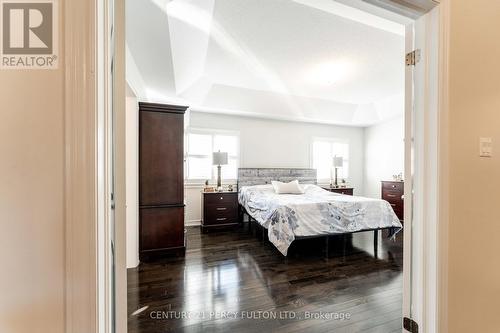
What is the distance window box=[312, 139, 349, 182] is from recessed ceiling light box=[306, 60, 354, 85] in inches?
85.3

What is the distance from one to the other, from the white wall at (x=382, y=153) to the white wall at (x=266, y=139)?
2.46 ft

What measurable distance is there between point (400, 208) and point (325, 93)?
118 inches

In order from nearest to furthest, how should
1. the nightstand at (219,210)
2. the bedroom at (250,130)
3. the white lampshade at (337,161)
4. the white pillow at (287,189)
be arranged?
the bedroom at (250,130) < the nightstand at (219,210) < the white pillow at (287,189) < the white lampshade at (337,161)

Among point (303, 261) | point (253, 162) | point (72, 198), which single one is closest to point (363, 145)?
point (253, 162)

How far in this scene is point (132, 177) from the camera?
2.71 m

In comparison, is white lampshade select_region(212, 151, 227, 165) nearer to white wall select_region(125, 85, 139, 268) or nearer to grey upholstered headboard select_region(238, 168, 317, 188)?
grey upholstered headboard select_region(238, 168, 317, 188)

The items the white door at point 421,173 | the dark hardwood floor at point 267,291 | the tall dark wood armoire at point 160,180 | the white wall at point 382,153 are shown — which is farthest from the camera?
the white wall at point 382,153

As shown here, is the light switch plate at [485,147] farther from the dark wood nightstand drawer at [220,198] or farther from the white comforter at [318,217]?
the dark wood nightstand drawer at [220,198]

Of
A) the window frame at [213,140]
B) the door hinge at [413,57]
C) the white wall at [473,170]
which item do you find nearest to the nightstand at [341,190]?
the window frame at [213,140]

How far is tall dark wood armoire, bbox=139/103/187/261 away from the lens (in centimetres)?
284

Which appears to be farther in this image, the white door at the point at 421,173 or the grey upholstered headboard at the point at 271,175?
the grey upholstered headboard at the point at 271,175

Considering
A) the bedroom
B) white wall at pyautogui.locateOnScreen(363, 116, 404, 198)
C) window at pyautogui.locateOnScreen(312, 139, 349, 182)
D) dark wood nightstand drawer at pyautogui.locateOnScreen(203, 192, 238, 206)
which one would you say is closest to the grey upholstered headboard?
the bedroom

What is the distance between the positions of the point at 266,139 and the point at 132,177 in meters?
3.32

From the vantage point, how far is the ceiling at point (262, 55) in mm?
2062
